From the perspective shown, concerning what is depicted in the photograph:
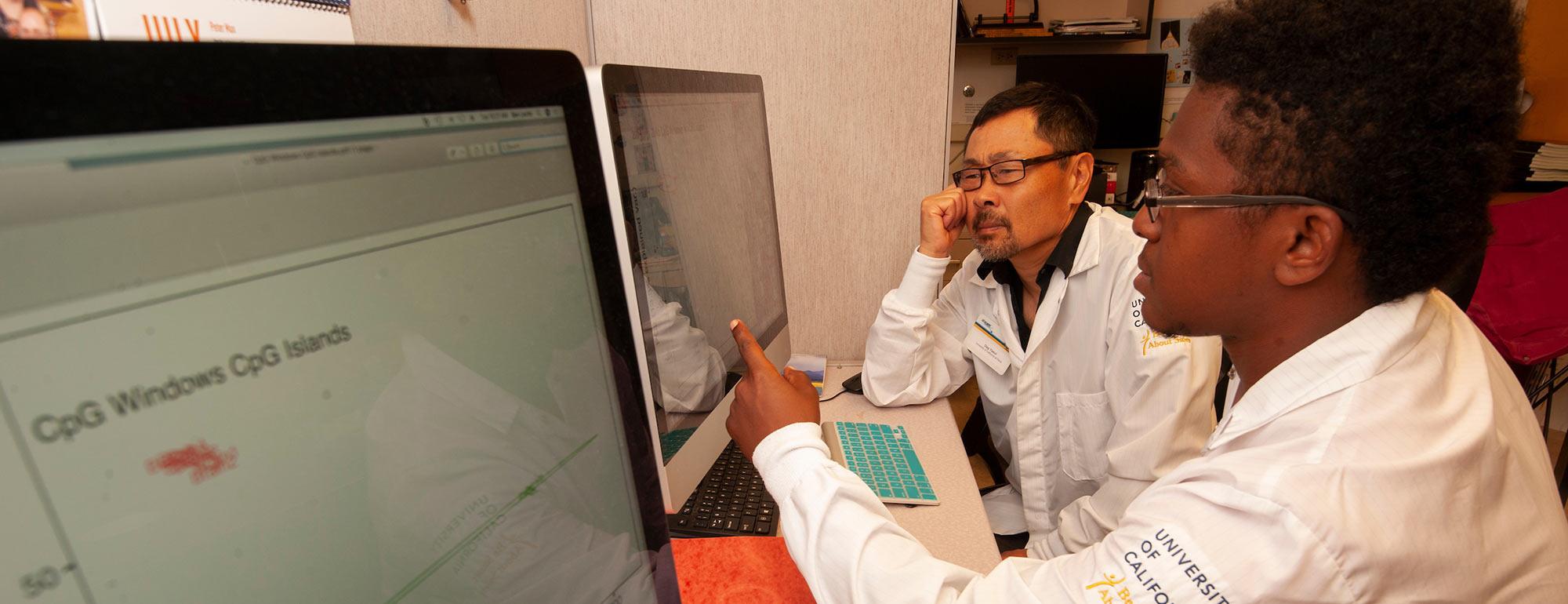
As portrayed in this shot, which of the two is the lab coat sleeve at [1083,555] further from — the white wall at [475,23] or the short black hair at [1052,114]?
the short black hair at [1052,114]

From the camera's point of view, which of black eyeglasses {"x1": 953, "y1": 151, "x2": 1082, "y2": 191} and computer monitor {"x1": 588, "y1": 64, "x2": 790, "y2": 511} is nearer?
computer monitor {"x1": 588, "y1": 64, "x2": 790, "y2": 511}

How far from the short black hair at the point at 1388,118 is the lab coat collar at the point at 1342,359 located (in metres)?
0.03

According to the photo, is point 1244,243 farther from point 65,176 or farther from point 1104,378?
point 65,176

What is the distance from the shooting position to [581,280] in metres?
0.44

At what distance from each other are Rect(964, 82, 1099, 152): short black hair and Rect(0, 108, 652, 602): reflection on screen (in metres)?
1.10

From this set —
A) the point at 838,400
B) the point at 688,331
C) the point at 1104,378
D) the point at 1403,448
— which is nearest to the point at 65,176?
the point at 688,331

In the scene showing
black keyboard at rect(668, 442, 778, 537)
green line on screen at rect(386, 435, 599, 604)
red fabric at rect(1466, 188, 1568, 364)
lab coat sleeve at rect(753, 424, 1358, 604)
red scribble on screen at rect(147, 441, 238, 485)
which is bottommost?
red fabric at rect(1466, 188, 1568, 364)

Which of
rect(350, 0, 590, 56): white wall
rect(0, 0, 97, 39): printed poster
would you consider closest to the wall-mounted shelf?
rect(350, 0, 590, 56): white wall

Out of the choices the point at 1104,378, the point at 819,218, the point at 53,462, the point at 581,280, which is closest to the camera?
the point at 53,462

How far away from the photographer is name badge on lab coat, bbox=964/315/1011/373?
4.47ft

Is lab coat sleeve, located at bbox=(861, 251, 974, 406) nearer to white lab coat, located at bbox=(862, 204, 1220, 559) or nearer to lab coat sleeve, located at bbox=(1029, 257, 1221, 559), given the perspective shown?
white lab coat, located at bbox=(862, 204, 1220, 559)

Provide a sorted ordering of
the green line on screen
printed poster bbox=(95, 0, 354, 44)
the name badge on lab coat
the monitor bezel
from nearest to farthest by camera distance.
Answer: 1. the green line on screen
2. printed poster bbox=(95, 0, 354, 44)
3. the monitor bezel
4. the name badge on lab coat

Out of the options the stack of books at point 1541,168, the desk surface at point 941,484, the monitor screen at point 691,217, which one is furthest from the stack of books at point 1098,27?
the monitor screen at point 691,217

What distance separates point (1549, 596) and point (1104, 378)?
645 mm
